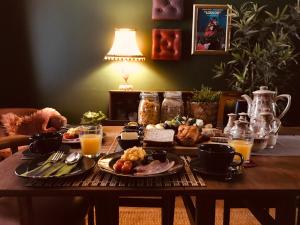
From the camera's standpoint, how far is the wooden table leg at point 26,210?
1070 mm

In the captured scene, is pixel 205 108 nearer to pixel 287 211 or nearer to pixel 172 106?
pixel 172 106

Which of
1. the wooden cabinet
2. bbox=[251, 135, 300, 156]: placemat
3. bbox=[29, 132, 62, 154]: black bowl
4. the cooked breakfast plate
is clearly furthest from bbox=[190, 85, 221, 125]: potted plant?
bbox=[29, 132, 62, 154]: black bowl

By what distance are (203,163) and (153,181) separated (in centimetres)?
20

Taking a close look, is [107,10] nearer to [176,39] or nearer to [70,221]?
[176,39]

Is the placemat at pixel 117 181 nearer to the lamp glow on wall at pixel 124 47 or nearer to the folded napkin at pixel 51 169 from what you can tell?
the folded napkin at pixel 51 169

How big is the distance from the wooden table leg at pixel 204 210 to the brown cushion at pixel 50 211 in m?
0.55

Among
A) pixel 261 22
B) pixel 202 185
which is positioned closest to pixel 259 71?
pixel 261 22

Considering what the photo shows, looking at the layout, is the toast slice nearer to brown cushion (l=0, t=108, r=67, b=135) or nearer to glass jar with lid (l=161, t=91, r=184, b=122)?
glass jar with lid (l=161, t=91, r=184, b=122)

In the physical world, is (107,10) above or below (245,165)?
above

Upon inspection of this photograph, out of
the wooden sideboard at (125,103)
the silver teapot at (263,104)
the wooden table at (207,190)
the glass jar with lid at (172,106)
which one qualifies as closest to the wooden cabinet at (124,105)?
the wooden sideboard at (125,103)

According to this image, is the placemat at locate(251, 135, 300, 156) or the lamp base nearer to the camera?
the placemat at locate(251, 135, 300, 156)

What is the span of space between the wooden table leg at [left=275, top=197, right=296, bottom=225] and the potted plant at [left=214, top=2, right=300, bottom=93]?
2171 mm

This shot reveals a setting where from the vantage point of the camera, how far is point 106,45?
358 centimetres

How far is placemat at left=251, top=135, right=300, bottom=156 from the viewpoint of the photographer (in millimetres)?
1421
